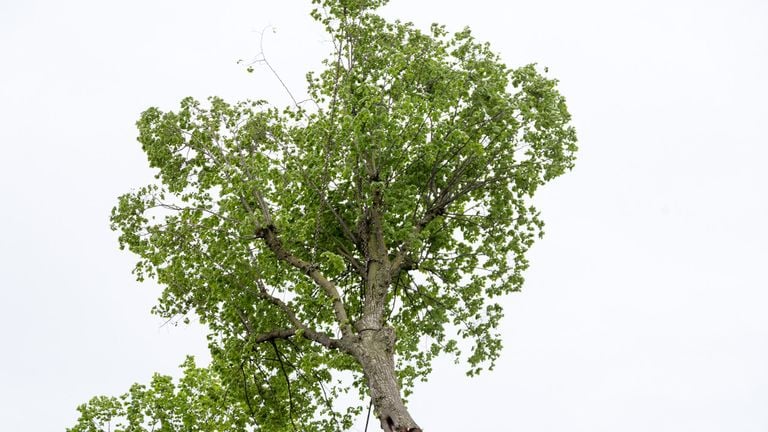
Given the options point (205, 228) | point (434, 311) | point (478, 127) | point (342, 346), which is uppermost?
point (205, 228)

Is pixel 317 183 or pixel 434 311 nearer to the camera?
pixel 317 183

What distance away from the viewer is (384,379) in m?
16.6

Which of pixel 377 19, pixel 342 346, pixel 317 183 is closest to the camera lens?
pixel 342 346

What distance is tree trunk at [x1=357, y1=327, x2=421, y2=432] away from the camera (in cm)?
1607

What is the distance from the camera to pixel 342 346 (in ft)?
57.6

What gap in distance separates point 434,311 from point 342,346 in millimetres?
4366

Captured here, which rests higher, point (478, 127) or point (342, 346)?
point (478, 127)

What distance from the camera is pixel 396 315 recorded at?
72.1ft

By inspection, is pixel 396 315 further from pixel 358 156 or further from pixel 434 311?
pixel 358 156

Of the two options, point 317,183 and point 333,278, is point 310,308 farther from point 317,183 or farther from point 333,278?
point 317,183

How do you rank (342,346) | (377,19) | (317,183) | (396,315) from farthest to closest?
(396,315) → (377,19) → (317,183) → (342,346)

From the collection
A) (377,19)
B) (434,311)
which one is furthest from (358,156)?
(434,311)

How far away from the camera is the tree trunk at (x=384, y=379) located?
1607 cm

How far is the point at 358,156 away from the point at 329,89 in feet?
7.80
